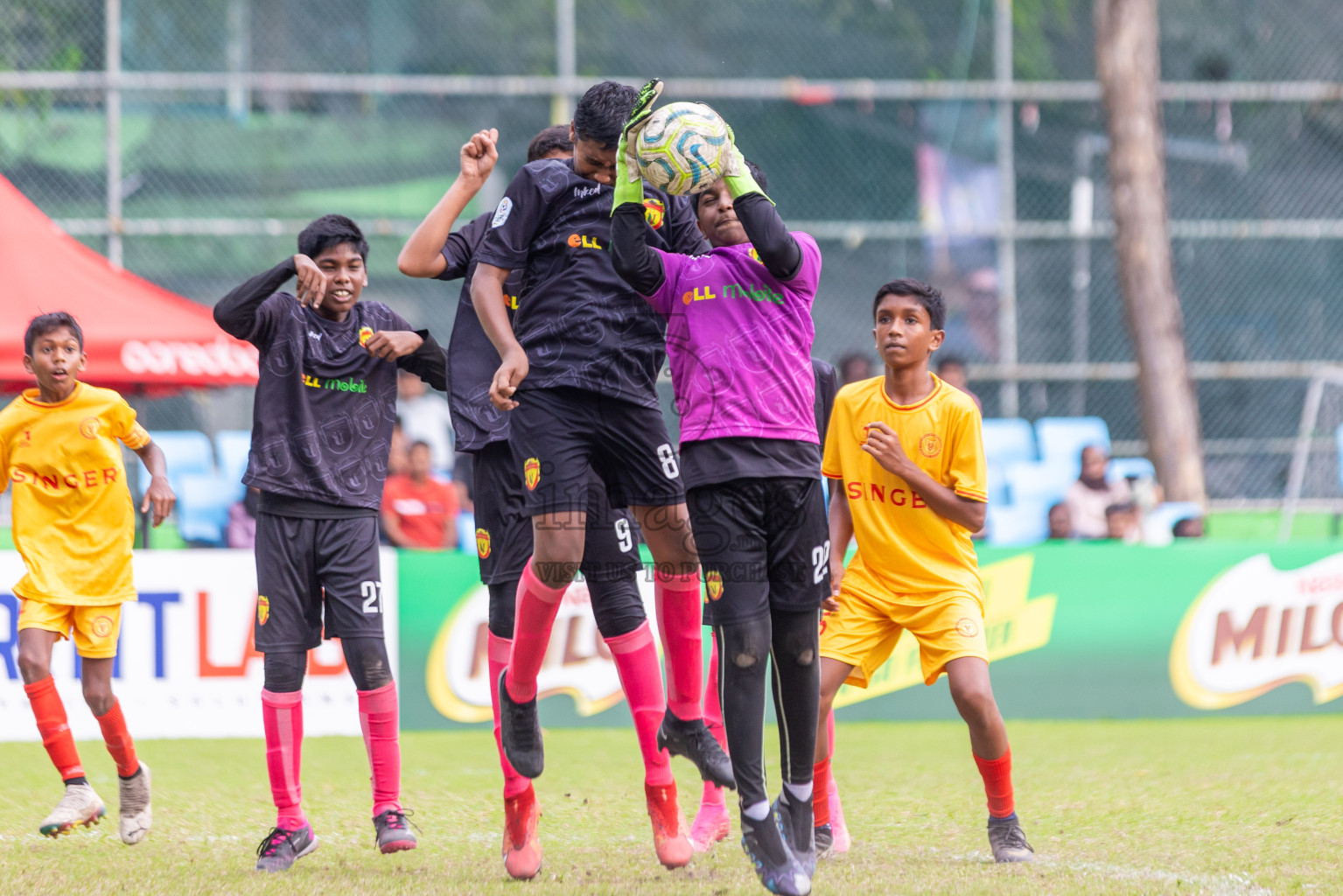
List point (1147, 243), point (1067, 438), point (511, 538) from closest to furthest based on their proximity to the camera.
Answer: point (511, 538) → point (1067, 438) → point (1147, 243)

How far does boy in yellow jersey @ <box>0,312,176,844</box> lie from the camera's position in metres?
5.67

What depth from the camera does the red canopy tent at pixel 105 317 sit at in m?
9.71

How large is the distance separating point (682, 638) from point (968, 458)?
3.86 ft

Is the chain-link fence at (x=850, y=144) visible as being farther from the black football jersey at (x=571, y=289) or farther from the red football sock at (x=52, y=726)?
the black football jersey at (x=571, y=289)

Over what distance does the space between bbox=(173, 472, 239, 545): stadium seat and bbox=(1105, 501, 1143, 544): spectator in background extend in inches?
272

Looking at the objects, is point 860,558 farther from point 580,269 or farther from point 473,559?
point 473,559

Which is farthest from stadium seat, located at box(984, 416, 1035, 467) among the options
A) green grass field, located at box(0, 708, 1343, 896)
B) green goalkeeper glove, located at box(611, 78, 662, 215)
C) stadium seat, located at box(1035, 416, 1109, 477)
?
green goalkeeper glove, located at box(611, 78, 662, 215)

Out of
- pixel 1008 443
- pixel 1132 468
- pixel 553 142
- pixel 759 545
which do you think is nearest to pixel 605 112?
A: pixel 553 142

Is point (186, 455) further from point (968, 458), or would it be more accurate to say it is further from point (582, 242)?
point (968, 458)

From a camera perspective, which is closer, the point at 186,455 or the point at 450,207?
the point at 450,207

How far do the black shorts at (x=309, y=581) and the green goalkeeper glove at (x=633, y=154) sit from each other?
1783 mm

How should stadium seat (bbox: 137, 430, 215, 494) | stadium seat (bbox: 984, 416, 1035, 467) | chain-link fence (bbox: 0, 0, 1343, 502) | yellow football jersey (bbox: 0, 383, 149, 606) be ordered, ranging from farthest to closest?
chain-link fence (bbox: 0, 0, 1343, 502)
stadium seat (bbox: 984, 416, 1035, 467)
stadium seat (bbox: 137, 430, 215, 494)
yellow football jersey (bbox: 0, 383, 149, 606)

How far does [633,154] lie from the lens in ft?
14.1

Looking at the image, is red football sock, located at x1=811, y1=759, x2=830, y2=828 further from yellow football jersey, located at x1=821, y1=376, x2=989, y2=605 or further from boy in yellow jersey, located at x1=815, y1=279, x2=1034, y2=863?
yellow football jersey, located at x1=821, y1=376, x2=989, y2=605
